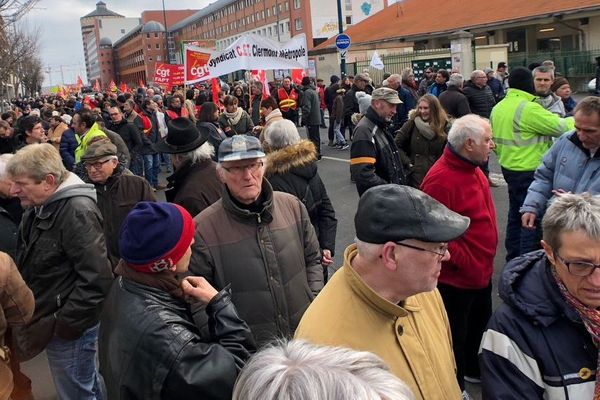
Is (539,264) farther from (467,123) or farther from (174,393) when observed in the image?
(467,123)

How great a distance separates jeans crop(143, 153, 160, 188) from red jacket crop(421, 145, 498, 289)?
888 centimetres

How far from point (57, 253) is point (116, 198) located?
3.44 ft

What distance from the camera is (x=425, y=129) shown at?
5.75 meters

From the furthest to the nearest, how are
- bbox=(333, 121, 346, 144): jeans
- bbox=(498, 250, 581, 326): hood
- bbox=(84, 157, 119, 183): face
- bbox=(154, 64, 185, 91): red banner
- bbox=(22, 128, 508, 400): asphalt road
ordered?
1. bbox=(154, 64, 185, 91): red banner
2. bbox=(333, 121, 346, 144): jeans
3. bbox=(22, 128, 508, 400): asphalt road
4. bbox=(84, 157, 119, 183): face
5. bbox=(498, 250, 581, 326): hood

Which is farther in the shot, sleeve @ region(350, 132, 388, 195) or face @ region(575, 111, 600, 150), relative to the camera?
sleeve @ region(350, 132, 388, 195)

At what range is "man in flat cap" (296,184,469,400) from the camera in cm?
184

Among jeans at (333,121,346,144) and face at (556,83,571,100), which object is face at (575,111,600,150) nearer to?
face at (556,83,571,100)

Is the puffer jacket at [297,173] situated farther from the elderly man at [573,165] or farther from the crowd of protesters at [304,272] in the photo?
the elderly man at [573,165]

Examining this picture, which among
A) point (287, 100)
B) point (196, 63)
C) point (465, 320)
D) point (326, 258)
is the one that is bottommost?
point (465, 320)

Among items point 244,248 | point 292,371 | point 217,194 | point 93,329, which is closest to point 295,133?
point 217,194

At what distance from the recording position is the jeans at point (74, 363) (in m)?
3.46

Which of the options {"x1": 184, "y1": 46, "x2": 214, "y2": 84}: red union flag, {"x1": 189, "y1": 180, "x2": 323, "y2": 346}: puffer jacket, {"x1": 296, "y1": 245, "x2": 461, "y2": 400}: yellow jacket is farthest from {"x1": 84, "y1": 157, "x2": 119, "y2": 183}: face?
{"x1": 184, "y1": 46, "x2": 214, "y2": 84}: red union flag

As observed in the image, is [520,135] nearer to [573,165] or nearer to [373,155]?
[573,165]

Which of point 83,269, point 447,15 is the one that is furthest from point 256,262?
point 447,15
